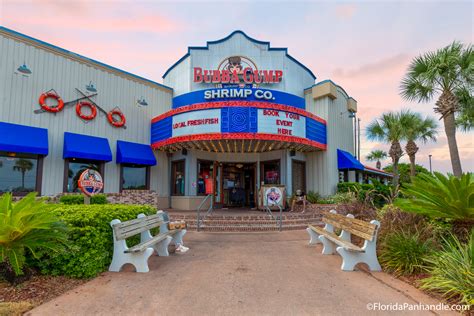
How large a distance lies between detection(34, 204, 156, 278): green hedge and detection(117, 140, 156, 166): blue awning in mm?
7667

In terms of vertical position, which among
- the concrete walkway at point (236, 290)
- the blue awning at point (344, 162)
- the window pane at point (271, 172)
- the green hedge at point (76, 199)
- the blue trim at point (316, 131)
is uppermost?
the blue trim at point (316, 131)

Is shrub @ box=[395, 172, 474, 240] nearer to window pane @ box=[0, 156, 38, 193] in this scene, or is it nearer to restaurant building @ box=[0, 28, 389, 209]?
restaurant building @ box=[0, 28, 389, 209]

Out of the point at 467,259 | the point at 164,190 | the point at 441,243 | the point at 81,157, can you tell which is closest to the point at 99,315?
the point at 467,259

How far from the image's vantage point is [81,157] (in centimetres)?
1082

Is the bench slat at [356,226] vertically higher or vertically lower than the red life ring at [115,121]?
lower

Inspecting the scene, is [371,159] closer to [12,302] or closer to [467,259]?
[467,259]

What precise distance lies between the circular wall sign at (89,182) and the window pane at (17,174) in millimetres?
5230

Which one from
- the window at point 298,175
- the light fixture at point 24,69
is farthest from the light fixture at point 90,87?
the window at point 298,175

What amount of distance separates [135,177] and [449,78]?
50.4ft

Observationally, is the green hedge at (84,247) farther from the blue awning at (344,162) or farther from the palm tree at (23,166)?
the blue awning at (344,162)

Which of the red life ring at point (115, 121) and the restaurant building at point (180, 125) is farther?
the red life ring at point (115, 121)

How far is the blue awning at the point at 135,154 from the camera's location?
12383 millimetres

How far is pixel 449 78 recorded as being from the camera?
10.8 meters

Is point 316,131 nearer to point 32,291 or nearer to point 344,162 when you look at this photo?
point 344,162
